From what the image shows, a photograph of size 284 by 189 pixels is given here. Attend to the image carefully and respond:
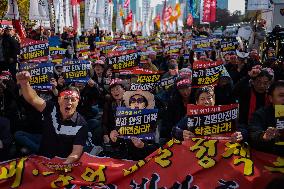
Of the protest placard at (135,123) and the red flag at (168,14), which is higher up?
the red flag at (168,14)

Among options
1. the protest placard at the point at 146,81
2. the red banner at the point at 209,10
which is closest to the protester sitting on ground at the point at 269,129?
the protest placard at the point at 146,81

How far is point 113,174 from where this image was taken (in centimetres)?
472

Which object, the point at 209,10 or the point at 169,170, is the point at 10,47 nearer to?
the point at 169,170

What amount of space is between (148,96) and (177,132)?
112cm

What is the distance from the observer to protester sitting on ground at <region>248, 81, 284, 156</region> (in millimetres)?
4263

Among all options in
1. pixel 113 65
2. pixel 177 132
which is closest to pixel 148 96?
pixel 177 132

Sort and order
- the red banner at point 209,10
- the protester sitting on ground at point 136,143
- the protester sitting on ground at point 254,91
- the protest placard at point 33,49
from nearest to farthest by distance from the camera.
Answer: the protester sitting on ground at point 136,143
the protester sitting on ground at point 254,91
the protest placard at point 33,49
the red banner at point 209,10

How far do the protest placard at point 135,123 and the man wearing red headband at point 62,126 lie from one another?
1.40 ft

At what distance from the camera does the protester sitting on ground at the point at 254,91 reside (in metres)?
6.36

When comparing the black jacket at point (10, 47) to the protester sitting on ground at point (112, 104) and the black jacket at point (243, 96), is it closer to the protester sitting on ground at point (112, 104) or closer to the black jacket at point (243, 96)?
the protester sitting on ground at point (112, 104)

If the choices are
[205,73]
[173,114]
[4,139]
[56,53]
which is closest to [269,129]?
[173,114]

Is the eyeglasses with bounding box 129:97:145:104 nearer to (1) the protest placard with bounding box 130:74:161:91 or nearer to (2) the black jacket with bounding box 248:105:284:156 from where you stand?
(1) the protest placard with bounding box 130:74:161:91

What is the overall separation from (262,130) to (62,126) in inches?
84.7

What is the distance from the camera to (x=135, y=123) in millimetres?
5117
